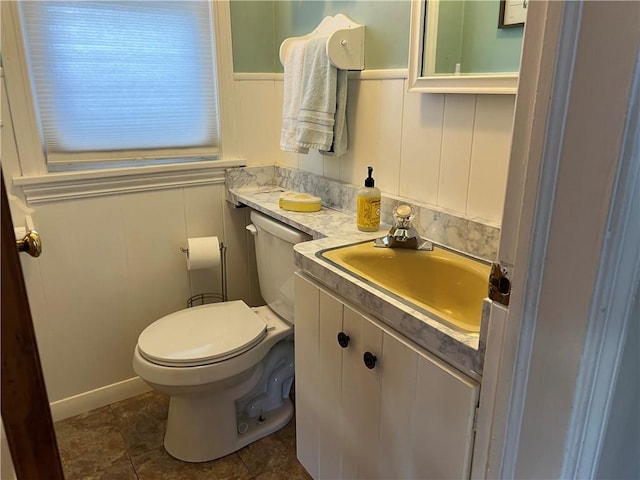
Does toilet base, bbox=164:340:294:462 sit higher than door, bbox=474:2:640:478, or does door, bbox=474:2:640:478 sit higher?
door, bbox=474:2:640:478

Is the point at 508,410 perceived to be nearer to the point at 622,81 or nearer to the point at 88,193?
the point at 622,81

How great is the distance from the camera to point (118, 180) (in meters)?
1.76

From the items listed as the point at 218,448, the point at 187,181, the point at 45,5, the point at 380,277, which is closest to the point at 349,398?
the point at 380,277

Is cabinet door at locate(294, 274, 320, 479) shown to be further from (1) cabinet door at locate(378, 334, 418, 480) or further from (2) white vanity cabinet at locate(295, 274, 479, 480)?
(1) cabinet door at locate(378, 334, 418, 480)

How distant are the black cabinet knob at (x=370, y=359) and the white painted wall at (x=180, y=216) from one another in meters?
0.46

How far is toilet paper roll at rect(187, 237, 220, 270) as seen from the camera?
1837mm

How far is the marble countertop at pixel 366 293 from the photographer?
2.67 ft

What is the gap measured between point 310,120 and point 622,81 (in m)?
1.22

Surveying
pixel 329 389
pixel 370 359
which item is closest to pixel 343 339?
pixel 370 359

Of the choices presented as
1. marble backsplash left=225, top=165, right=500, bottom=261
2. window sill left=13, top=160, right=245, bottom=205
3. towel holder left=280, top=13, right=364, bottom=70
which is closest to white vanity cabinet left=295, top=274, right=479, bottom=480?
marble backsplash left=225, top=165, right=500, bottom=261

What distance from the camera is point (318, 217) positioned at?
158 cm

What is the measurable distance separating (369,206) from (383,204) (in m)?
0.14

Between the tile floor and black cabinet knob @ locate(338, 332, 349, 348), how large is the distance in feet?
2.35

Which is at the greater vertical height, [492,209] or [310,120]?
[310,120]
